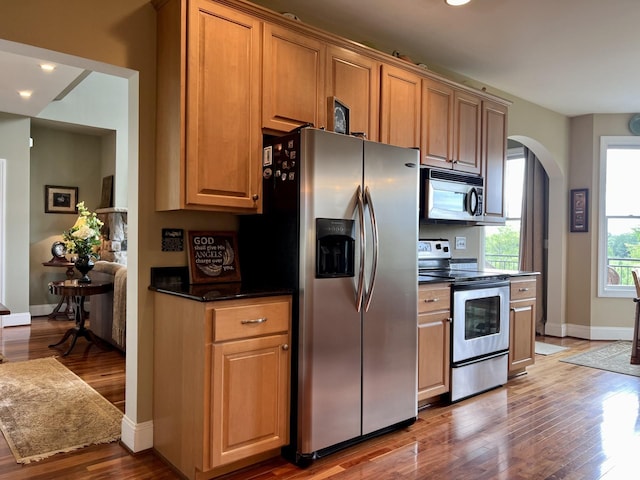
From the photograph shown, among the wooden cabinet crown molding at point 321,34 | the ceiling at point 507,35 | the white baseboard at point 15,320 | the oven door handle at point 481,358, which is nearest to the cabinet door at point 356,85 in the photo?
the wooden cabinet crown molding at point 321,34

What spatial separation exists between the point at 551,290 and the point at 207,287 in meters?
4.96

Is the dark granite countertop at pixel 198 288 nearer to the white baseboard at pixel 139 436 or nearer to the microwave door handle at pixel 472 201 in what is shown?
the white baseboard at pixel 139 436

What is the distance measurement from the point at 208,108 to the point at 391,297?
1446mm

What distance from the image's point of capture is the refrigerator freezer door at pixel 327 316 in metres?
2.39

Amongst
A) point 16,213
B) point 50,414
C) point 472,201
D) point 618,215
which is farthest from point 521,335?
point 16,213

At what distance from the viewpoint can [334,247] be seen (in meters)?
2.53

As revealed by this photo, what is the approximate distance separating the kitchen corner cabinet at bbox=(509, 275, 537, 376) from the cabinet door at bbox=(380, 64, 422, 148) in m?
1.48

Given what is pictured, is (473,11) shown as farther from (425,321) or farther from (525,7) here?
(425,321)

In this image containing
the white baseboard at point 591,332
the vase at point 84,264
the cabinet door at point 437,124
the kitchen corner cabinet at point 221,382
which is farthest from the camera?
the white baseboard at point 591,332

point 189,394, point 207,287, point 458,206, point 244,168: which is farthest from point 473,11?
point 189,394

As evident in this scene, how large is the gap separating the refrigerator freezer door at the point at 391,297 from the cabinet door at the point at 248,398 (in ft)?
1.67

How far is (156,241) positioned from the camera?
2580 mm

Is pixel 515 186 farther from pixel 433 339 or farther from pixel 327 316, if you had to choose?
pixel 327 316

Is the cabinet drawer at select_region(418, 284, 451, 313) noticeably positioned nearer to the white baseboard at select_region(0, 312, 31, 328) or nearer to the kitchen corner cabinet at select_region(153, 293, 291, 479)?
the kitchen corner cabinet at select_region(153, 293, 291, 479)
